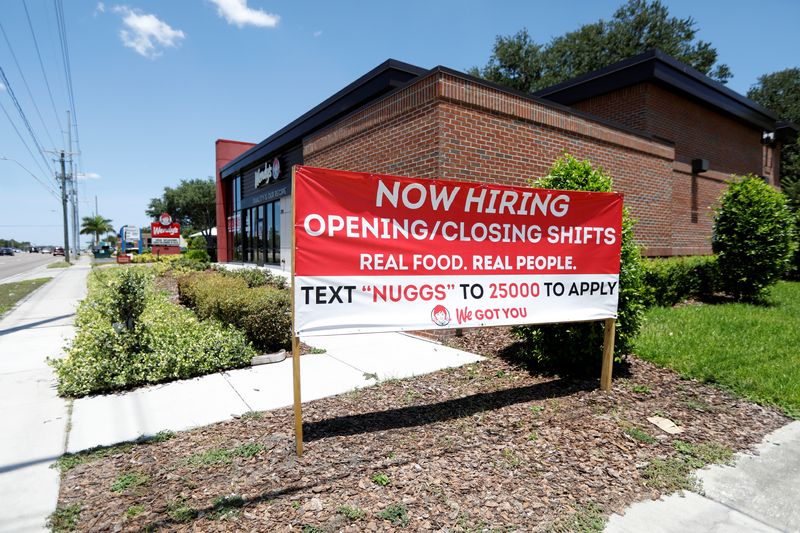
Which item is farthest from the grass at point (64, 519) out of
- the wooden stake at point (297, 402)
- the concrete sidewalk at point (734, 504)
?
the concrete sidewalk at point (734, 504)

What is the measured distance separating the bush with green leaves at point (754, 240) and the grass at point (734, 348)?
113 centimetres

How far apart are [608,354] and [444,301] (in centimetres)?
205

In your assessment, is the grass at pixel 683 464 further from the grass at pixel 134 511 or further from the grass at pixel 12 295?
the grass at pixel 12 295

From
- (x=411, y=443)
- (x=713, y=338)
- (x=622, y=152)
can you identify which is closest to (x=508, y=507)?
(x=411, y=443)

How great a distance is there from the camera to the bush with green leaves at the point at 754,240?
9273 millimetres

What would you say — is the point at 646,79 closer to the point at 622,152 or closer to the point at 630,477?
the point at 622,152

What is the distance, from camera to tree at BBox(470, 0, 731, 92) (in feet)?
109

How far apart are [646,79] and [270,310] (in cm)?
1221

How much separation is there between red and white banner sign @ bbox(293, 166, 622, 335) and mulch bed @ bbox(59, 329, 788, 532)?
2.97 feet

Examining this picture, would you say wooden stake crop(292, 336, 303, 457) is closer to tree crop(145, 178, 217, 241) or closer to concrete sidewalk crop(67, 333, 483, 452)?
→ concrete sidewalk crop(67, 333, 483, 452)

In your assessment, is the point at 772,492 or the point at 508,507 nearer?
the point at 508,507

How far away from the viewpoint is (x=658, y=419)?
418 centimetres

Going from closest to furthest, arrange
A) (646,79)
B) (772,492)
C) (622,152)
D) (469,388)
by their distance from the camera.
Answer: (772,492) → (469,388) → (622,152) → (646,79)

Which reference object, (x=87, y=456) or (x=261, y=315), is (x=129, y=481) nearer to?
(x=87, y=456)
